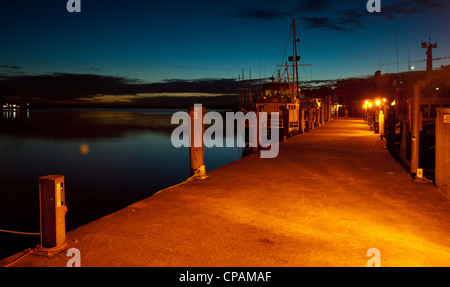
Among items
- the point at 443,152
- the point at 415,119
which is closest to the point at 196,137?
the point at 415,119

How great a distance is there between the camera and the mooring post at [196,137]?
27.8 feet

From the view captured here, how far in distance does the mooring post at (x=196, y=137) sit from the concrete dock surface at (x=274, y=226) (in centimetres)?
62

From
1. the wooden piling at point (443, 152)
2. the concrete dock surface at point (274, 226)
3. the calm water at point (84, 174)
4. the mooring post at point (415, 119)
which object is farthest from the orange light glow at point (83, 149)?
the wooden piling at point (443, 152)

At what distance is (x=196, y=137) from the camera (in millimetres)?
8695

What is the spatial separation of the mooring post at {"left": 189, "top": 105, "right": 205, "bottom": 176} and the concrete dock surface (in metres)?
0.62

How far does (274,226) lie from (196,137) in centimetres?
409

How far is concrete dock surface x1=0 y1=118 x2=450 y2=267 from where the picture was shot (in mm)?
3984

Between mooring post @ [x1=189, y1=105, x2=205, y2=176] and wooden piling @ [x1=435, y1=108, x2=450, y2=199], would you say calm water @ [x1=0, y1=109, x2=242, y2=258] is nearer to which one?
mooring post @ [x1=189, y1=105, x2=205, y2=176]

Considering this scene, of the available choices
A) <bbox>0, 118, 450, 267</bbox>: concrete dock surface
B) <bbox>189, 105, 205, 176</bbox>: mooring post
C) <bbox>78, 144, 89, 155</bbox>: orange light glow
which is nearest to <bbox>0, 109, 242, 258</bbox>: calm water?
<bbox>78, 144, 89, 155</bbox>: orange light glow

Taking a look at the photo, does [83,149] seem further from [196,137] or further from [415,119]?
[415,119]

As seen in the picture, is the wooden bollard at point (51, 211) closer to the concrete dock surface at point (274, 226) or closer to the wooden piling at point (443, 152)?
the concrete dock surface at point (274, 226)

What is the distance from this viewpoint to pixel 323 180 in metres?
8.52

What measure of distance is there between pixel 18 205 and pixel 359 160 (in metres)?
11.7
